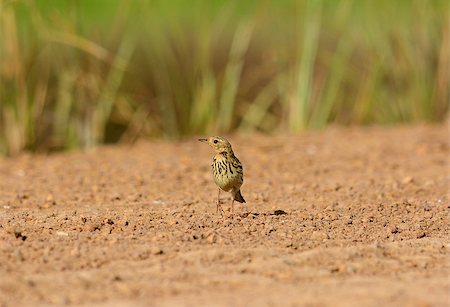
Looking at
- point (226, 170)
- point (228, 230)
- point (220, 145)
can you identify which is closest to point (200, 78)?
point (220, 145)

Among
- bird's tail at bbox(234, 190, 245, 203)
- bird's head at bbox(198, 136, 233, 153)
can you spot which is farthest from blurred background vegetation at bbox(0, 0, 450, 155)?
bird's tail at bbox(234, 190, 245, 203)

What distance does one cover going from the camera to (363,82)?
1052 cm

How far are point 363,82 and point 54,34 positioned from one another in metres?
3.51

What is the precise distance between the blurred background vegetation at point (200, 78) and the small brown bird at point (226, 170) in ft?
9.70

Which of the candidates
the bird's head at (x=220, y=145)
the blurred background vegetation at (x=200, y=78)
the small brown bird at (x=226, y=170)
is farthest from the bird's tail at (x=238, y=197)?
the blurred background vegetation at (x=200, y=78)

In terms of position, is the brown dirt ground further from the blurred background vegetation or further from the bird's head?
the blurred background vegetation

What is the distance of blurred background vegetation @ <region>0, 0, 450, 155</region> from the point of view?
359 inches

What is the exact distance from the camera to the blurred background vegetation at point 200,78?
29.9ft

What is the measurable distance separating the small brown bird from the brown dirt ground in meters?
0.19

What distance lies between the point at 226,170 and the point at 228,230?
567mm

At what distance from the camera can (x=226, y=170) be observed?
588 cm

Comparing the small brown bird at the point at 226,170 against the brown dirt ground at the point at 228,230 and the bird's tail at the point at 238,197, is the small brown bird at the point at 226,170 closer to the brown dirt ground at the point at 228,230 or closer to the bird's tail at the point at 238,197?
the bird's tail at the point at 238,197

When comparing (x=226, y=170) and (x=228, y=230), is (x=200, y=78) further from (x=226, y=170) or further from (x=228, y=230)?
(x=228, y=230)

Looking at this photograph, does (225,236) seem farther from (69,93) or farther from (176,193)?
(69,93)
